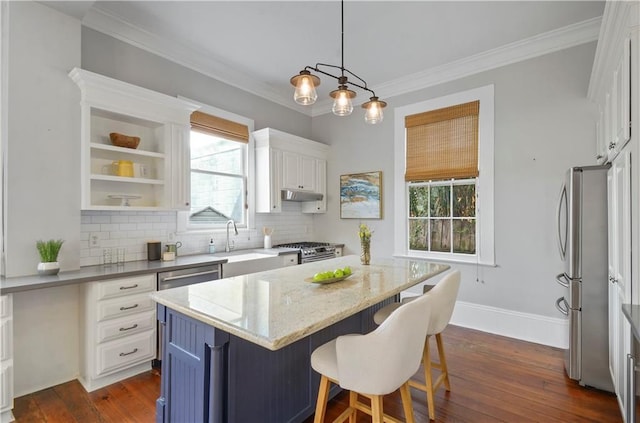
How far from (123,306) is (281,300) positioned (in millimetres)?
1648

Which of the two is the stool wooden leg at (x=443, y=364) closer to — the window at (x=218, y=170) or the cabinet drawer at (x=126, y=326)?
the cabinet drawer at (x=126, y=326)

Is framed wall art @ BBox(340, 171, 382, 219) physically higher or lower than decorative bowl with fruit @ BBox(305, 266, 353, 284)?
higher

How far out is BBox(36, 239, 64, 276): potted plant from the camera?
2365 millimetres

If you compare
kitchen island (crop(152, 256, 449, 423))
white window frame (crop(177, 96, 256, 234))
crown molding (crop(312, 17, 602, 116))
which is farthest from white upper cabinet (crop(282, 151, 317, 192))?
kitchen island (crop(152, 256, 449, 423))

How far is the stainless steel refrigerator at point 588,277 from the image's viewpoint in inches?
95.0

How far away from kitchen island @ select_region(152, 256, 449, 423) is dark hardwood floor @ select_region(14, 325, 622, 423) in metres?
0.53

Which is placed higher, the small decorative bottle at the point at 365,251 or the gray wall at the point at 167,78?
the gray wall at the point at 167,78

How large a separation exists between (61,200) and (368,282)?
2.51 meters

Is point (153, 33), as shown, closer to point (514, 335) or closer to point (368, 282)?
point (368, 282)

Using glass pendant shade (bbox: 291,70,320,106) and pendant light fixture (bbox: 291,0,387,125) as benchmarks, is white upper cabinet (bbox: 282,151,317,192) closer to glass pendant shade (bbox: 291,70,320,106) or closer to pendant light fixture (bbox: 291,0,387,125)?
pendant light fixture (bbox: 291,0,387,125)

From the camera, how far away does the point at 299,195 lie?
15.4 ft

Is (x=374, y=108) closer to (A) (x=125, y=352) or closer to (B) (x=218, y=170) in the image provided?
(B) (x=218, y=170)

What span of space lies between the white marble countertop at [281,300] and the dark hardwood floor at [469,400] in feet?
2.97

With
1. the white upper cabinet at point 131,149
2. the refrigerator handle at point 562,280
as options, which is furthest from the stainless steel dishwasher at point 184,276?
the refrigerator handle at point 562,280
